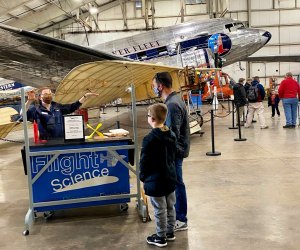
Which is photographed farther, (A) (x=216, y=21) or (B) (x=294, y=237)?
(A) (x=216, y=21)

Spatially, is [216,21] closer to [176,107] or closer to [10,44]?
[10,44]

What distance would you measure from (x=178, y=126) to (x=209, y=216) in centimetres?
130

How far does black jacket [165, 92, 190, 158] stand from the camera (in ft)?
12.0

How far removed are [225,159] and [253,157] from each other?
60 centimetres

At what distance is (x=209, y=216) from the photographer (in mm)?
4250

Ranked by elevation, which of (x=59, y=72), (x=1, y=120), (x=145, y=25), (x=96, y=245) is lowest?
(x=96, y=245)

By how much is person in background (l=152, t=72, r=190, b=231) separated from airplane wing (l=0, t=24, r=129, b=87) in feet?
13.6

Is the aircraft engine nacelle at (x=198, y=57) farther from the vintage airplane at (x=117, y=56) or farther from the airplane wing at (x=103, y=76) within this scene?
the airplane wing at (x=103, y=76)

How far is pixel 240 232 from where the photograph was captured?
12.2 ft

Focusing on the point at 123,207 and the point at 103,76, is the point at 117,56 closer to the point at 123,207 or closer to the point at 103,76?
the point at 103,76

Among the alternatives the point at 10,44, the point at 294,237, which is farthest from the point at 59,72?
the point at 294,237

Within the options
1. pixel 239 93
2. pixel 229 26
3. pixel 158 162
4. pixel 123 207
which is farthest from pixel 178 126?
pixel 229 26

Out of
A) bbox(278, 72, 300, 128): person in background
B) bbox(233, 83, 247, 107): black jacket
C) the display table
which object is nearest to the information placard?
the display table

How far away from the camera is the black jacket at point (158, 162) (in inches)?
130
